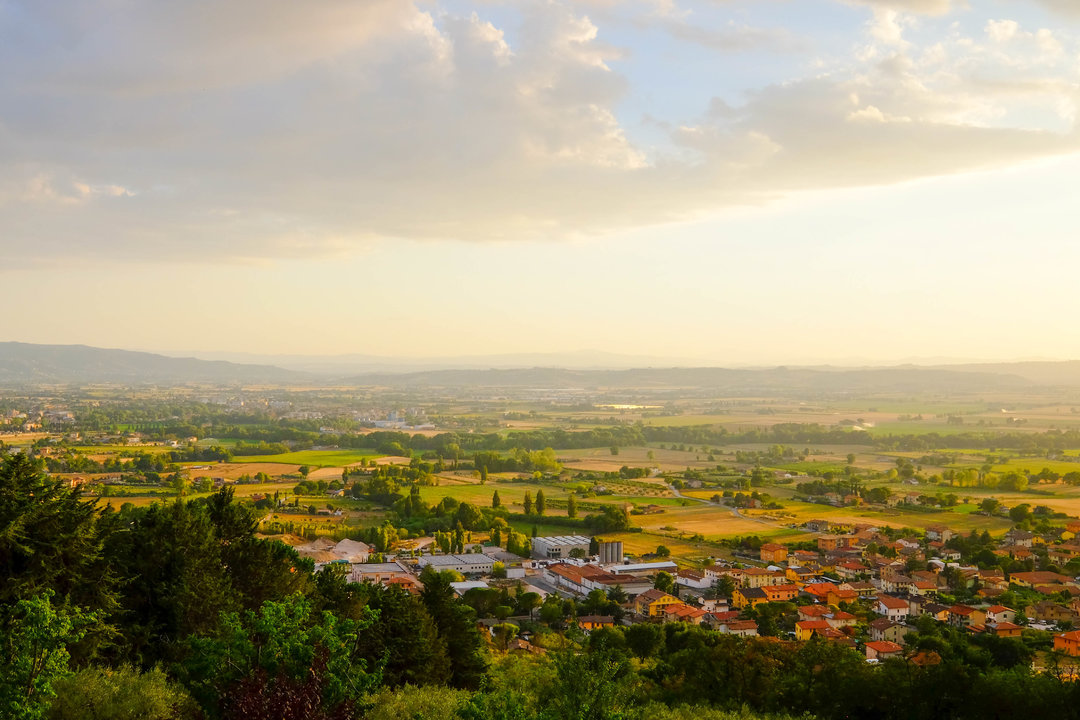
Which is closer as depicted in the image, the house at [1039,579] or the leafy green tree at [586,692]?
the leafy green tree at [586,692]

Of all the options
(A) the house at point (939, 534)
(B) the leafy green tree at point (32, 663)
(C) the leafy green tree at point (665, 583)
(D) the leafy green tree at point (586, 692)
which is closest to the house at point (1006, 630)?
(C) the leafy green tree at point (665, 583)

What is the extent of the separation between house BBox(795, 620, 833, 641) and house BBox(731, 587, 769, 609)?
306 cm

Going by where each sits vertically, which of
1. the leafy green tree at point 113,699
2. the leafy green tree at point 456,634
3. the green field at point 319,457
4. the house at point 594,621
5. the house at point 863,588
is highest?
the leafy green tree at point 113,699

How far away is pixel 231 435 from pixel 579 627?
6622 cm

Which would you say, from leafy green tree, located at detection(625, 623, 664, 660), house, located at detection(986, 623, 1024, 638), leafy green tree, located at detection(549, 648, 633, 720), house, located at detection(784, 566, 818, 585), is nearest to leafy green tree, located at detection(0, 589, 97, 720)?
leafy green tree, located at detection(549, 648, 633, 720)

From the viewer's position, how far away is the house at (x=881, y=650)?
71.2 ft

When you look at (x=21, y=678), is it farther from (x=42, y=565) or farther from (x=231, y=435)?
(x=231, y=435)

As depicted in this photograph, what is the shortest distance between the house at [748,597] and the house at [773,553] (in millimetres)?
6380

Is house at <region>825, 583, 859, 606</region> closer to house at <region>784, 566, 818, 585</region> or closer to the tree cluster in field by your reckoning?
house at <region>784, 566, 818, 585</region>

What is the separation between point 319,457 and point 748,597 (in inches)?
1881

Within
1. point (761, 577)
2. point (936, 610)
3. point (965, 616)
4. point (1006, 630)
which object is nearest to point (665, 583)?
point (761, 577)

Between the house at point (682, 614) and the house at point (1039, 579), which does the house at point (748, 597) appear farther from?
the house at point (1039, 579)

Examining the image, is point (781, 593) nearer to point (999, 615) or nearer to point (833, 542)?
point (999, 615)

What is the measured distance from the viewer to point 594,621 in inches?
1037
